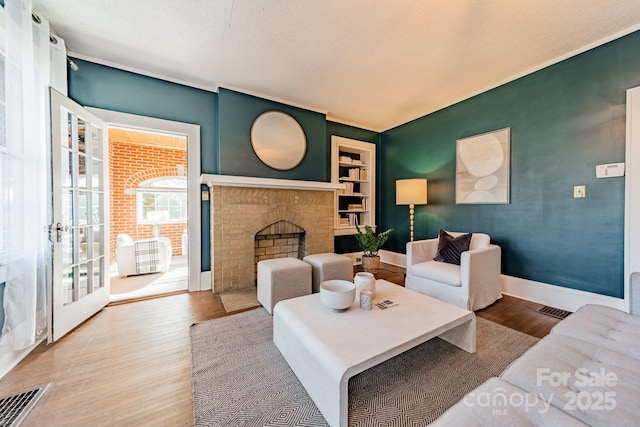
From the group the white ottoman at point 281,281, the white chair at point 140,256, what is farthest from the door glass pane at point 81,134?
the white ottoman at point 281,281

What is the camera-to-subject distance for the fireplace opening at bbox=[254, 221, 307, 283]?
337 centimetres

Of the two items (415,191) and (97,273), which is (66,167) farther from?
(415,191)

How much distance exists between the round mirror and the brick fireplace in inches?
15.2

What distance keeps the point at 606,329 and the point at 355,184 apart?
12.1ft

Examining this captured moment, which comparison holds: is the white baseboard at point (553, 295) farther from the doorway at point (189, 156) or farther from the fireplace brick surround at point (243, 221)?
the doorway at point (189, 156)

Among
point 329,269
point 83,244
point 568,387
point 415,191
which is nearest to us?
point 568,387

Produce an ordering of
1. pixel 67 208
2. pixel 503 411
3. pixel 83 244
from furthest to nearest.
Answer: pixel 83 244, pixel 67 208, pixel 503 411

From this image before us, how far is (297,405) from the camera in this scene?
1.24 metres

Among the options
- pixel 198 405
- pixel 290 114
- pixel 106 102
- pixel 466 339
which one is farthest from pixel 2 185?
pixel 466 339

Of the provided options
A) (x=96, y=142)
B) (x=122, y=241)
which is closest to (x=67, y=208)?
(x=96, y=142)

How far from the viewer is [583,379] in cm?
88

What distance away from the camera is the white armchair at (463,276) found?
7.37 ft

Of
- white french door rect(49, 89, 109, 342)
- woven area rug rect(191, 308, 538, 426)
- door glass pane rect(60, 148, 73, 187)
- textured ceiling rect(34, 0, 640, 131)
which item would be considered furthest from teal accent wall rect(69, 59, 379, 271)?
woven area rug rect(191, 308, 538, 426)

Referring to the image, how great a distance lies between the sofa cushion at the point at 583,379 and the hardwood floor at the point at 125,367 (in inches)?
44.7
